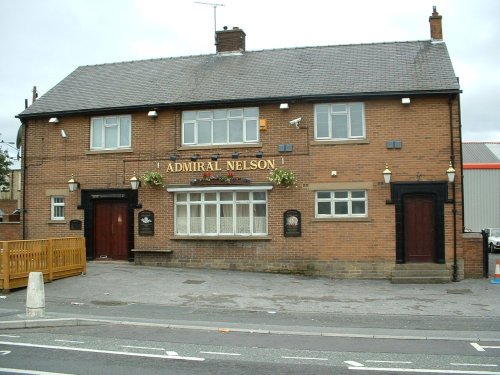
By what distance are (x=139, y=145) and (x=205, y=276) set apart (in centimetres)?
552

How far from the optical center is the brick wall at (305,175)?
1728 centimetres

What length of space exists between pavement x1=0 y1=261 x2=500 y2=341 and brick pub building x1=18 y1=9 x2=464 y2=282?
3.90 ft

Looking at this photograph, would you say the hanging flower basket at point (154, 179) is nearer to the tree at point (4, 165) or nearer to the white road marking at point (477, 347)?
the white road marking at point (477, 347)

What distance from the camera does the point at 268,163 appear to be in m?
18.2

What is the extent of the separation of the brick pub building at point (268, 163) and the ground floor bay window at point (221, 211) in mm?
48

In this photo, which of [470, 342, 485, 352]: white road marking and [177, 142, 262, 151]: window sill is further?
[177, 142, 262, 151]: window sill

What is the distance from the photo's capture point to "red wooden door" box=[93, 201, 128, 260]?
19500mm

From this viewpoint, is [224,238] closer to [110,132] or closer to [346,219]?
[346,219]

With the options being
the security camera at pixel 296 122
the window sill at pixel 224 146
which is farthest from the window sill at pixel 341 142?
the window sill at pixel 224 146

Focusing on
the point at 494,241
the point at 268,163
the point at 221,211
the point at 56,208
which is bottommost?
the point at 494,241

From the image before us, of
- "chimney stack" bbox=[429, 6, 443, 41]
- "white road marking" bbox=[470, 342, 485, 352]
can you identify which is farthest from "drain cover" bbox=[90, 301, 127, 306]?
"chimney stack" bbox=[429, 6, 443, 41]

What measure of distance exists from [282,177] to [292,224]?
5.22 feet

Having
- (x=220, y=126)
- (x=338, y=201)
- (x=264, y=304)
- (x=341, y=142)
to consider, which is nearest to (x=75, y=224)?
(x=220, y=126)

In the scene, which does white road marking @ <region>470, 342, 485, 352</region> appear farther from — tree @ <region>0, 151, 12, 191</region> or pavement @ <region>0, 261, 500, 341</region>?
tree @ <region>0, 151, 12, 191</region>
